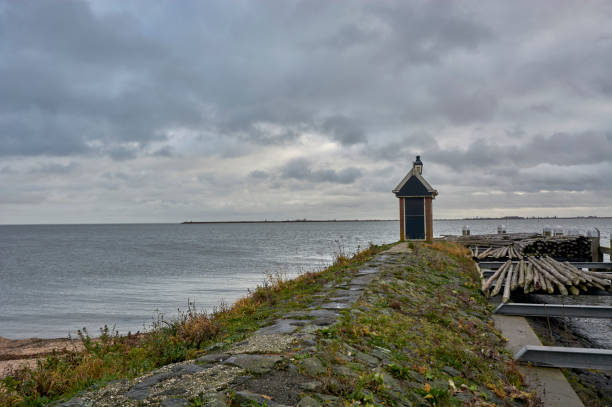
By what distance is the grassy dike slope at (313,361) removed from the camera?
4008 mm

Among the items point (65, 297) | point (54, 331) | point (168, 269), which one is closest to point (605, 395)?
point (54, 331)

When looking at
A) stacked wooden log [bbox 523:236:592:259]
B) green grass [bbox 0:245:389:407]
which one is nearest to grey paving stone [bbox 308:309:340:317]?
green grass [bbox 0:245:389:407]

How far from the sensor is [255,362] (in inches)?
182

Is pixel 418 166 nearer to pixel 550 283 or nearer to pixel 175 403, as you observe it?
pixel 550 283

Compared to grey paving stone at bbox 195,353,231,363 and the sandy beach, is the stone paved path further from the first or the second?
the sandy beach

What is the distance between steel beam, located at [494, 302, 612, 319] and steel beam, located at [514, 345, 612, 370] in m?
2.52

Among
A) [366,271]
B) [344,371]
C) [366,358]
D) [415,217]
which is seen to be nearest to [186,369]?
[344,371]

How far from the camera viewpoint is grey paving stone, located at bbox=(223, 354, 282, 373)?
444cm

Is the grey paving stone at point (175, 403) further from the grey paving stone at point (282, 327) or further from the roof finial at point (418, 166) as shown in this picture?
the roof finial at point (418, 166)

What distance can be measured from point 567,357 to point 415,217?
16192 millimetres

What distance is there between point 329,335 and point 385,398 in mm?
1606

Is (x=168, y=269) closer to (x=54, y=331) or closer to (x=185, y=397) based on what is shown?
(x=54, y=331)

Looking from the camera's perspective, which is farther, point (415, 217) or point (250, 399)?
point (415, 217)

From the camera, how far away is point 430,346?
639cm
